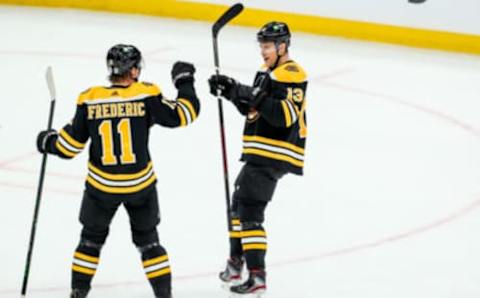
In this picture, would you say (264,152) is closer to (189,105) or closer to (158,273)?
(189,105)

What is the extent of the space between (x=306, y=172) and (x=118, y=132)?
2399 millimetres

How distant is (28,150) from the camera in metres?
6.86

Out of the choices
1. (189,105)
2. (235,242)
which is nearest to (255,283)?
(235,242)

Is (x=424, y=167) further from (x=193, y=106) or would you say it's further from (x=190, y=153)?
(x=193, y=106)

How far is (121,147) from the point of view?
4.43 metres

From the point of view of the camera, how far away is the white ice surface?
5.15m

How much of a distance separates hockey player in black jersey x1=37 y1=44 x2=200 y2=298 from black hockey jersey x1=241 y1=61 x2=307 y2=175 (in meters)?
0.30

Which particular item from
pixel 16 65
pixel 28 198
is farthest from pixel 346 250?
pixel 16 65

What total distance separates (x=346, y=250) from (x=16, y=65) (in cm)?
406

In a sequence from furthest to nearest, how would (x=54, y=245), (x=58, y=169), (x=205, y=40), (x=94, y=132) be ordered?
(x=205, y=40)
(x=58, y=169)
(x=54, y=245)
(x=94, y=132)

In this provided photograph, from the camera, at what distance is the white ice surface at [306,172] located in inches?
203

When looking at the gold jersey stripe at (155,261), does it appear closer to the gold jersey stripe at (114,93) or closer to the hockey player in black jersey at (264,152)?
the hockey player in black jersey at (264,152)

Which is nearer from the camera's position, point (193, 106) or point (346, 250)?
point (193, 106)

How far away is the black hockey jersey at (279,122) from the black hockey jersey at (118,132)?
0.34m
